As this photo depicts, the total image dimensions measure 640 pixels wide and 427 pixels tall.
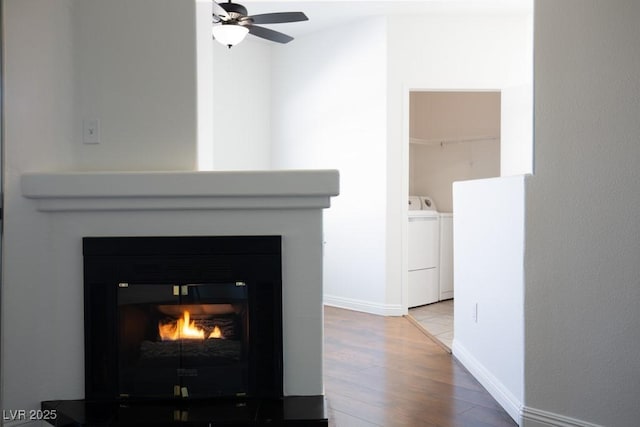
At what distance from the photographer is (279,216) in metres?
2.17

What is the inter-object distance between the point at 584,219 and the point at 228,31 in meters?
2.51

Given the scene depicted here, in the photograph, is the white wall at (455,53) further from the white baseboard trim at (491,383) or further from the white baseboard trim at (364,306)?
the white baseboard trim at (491,383)

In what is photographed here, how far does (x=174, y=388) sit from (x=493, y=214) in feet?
5.81

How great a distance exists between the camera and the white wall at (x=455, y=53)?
458cm

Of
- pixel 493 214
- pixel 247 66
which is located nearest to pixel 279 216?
pixel 493 214

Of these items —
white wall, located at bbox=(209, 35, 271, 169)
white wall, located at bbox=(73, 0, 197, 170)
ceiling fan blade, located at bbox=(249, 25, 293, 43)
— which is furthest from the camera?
white wall, located at bbox=(209, 35, 271, 169)

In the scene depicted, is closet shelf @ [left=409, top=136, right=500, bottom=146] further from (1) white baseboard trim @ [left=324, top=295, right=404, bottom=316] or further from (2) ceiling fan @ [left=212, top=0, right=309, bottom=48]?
(2) ceiling fan @ [left=212, top=0, right=309, bottom=48]

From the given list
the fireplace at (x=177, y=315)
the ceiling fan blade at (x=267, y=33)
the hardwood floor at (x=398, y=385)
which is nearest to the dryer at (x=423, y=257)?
the hardwood floor at (x=398, y=385)

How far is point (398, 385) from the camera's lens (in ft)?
9.18

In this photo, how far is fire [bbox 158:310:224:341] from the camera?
2.15 m

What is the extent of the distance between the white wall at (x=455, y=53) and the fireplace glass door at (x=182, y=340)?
2.90m

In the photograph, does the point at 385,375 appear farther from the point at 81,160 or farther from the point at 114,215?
the point at 81,160

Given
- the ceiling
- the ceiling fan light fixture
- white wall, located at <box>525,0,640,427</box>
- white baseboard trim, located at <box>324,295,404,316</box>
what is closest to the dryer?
white baseboard trim, located at <box>324,295,404,316</box>

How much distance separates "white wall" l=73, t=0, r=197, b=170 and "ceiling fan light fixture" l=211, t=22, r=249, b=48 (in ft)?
3.87
